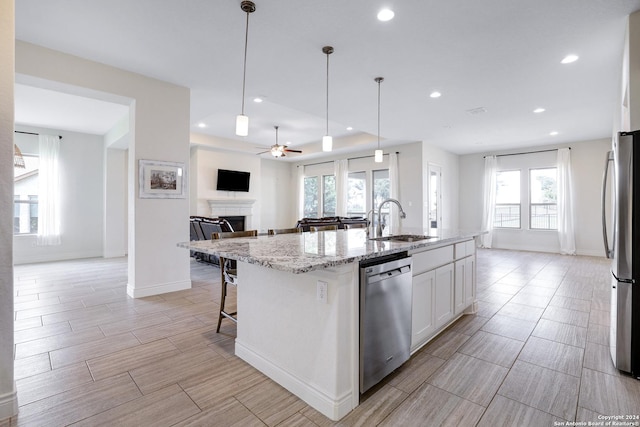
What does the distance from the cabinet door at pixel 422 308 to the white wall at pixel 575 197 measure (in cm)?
722

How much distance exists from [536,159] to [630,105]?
6533 millimetres

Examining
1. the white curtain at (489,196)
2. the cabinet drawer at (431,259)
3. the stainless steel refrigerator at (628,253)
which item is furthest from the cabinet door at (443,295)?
the white curtain at (489,196)

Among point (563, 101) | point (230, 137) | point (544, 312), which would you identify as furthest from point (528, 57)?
point (230, 137)

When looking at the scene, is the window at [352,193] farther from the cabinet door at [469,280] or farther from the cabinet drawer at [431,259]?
the cabinet drawer at [431,259]

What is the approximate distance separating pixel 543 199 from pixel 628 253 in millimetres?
7112

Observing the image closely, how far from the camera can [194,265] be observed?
6035 mm

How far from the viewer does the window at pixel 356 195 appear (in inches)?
365

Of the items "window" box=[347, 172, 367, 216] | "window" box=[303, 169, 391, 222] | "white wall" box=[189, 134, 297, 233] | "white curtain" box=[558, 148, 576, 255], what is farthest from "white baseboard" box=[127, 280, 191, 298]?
"white curtain" box=[558, 148, 576, 255]

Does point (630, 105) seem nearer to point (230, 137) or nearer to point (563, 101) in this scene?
point (563, 101)

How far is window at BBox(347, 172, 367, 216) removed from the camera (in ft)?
30.4

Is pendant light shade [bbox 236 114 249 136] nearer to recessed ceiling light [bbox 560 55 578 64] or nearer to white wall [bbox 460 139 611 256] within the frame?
recessed ceiling light [bbox 560 55 578 64]

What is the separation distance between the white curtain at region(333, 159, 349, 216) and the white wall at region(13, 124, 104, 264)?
20.1 ft

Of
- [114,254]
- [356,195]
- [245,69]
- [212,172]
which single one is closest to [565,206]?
[356,195]

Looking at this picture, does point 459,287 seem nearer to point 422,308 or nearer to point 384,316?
point 422,308
